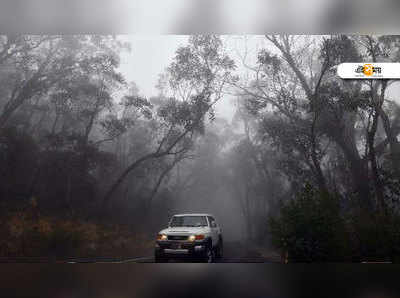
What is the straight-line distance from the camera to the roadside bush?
5.89m

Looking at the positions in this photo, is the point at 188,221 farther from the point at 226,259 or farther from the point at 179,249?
the point at 226,259

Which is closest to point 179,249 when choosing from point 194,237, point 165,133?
point 194,237

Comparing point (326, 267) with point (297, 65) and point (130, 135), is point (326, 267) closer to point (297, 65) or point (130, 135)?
point (130, 135)

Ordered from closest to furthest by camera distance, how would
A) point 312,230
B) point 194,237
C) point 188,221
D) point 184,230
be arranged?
point 312,230, point 194,237, point 184,230, point 188,221

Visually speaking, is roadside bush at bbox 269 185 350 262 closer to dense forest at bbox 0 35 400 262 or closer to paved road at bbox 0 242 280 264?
paved road at bbox 0 242 280 264

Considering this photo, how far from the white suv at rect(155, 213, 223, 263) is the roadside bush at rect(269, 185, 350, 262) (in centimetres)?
143

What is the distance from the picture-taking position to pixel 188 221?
770 centimetres

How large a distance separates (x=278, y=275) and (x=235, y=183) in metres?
9.69

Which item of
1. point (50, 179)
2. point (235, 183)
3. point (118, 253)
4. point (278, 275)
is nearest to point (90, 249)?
point (118, 253)

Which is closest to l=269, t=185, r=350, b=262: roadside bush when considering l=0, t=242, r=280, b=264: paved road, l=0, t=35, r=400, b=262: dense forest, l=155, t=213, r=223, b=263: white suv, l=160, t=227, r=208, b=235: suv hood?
l=0, t=242, r=280, b=264: paved road

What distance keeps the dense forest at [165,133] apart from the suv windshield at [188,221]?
1296 millimetres

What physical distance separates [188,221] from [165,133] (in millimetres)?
3156

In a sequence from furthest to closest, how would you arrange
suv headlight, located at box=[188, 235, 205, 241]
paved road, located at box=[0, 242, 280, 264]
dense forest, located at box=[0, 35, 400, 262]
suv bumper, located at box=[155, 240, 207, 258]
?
1. dense forest, located at box=[0, 35, 400, 262]
2. paved road, located at box=[0, 242, 280, 264]
3. suv headlight, located at box=[188, 235, 205, 241]
4. suv bumper, located at box=[155, 240, 207, 258]

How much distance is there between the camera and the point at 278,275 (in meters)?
2.31
